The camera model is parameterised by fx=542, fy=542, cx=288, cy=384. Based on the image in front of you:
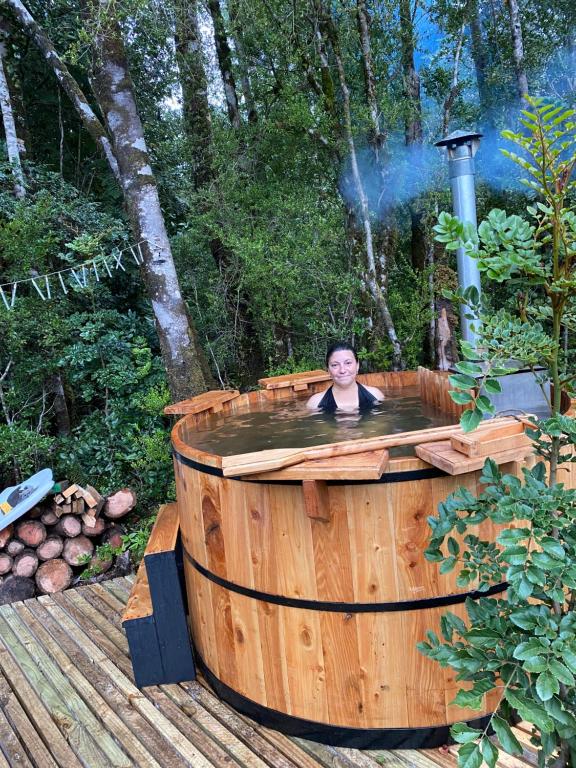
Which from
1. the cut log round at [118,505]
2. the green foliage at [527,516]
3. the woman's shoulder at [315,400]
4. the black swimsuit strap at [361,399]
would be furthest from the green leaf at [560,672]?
the cut log round at [118,505]

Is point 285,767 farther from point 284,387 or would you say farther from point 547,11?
point 547,11

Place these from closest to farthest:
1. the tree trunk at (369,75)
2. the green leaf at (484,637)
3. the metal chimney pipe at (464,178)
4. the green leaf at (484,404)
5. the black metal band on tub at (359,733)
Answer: the green leaf at (484,404) < the green leaf at (484,637) < the black metal band on tub at (359,733) < the metal chimney pipe at (464,178) < the tree trunk at (369,75)

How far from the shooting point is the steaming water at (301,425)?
134 inches

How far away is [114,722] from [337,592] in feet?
4.35

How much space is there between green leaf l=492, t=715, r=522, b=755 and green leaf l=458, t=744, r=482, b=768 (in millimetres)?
56

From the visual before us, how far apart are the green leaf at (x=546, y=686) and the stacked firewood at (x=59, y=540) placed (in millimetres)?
3899

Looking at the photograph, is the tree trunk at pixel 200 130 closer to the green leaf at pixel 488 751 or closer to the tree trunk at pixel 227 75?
the tree trunk at pixel 227 75

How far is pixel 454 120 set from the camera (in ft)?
23.1

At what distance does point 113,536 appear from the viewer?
4.57m

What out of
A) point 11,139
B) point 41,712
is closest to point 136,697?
point 41,712

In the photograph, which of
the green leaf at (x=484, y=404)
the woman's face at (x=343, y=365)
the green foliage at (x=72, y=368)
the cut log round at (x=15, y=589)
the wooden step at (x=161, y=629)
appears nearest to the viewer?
the green leaf at (x=484, y=404)

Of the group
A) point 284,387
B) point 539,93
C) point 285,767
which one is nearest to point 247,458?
point 285,767

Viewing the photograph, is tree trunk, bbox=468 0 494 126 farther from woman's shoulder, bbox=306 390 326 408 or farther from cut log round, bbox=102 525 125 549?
cut log round, bbox=102 525 125 549

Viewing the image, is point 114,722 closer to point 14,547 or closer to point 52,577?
point 52,577
